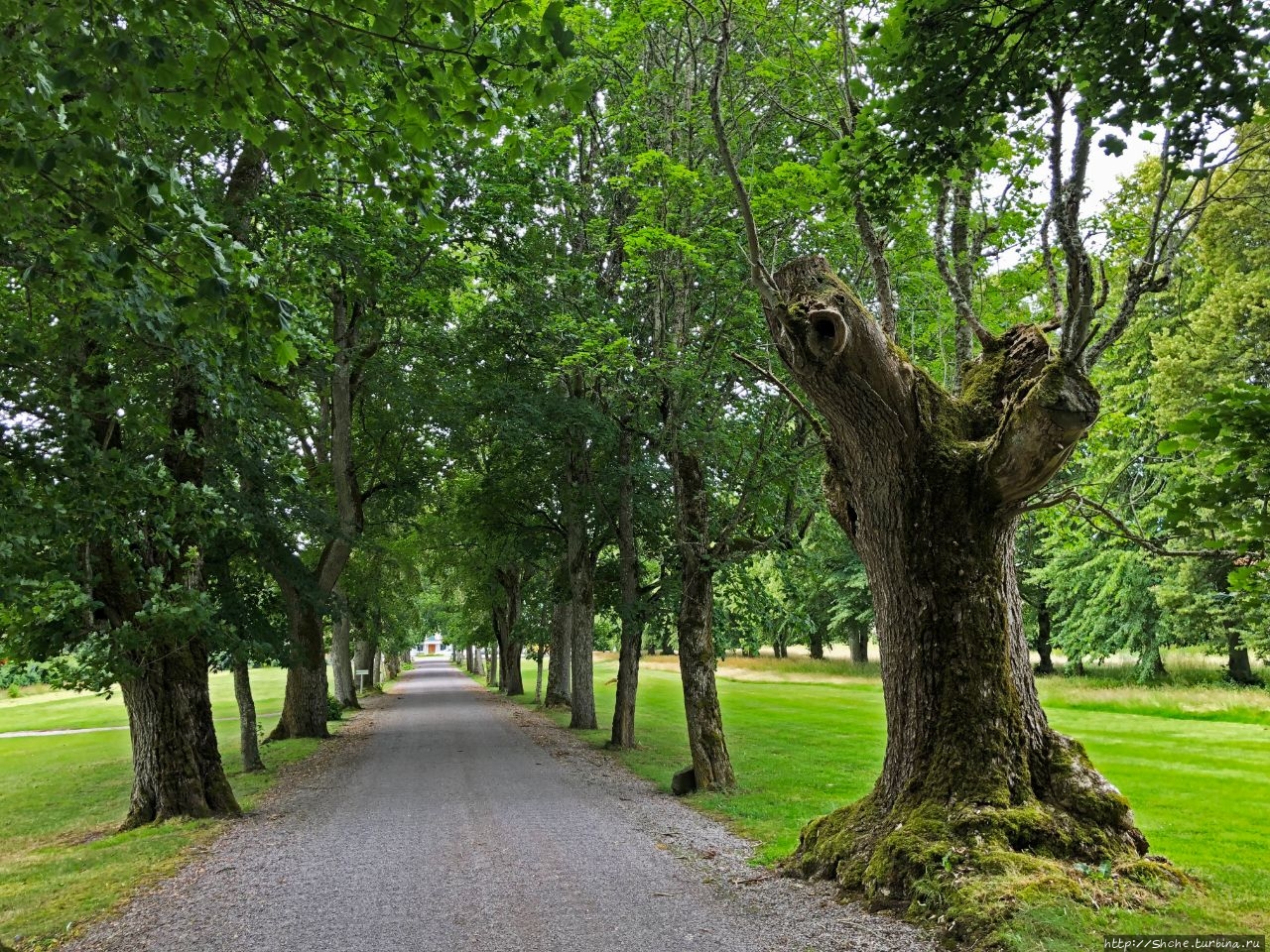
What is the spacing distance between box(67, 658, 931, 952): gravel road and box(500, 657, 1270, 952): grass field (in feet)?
3.23

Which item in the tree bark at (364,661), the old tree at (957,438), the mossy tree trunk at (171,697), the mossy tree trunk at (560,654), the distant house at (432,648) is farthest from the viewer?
the distant house at (432,648)

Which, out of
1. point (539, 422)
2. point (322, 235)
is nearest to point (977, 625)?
point (322, 235)

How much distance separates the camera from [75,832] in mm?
10984

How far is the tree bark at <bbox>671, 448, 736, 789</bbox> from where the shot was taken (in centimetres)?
1110

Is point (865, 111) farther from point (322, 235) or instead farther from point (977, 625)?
point (322, 235)

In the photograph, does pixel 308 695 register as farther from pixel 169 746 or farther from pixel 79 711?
pixel 79 711

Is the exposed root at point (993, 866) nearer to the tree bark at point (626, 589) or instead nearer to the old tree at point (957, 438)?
the old tree at point (957, 438)

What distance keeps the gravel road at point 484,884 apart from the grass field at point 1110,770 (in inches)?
38.7

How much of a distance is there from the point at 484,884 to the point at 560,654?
17.9m

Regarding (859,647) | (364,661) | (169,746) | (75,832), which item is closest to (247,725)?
(75,832)

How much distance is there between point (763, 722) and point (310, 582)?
41.4 feet

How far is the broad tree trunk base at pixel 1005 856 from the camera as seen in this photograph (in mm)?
5074

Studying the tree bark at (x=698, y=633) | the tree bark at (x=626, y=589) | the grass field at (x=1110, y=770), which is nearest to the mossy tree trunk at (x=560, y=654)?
the grass field at (x=1110, y=770)

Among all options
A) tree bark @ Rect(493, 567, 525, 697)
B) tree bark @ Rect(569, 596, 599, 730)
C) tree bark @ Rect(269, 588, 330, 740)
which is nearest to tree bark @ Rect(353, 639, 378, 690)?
tree bark @ Rect(493, 567, 525, 697)
